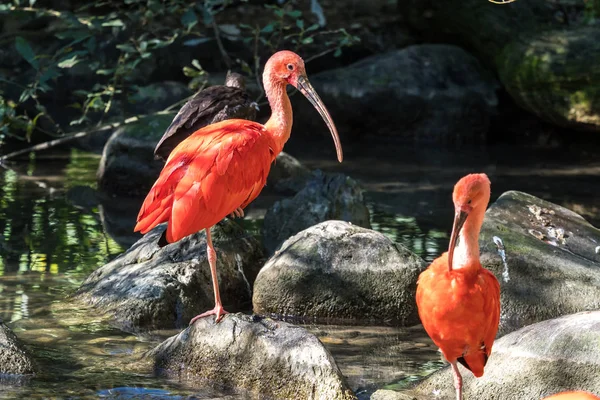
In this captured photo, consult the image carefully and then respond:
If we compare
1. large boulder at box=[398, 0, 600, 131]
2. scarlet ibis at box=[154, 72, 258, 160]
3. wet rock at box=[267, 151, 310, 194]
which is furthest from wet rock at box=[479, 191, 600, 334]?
large boulder at box=[398, 0, 600, 131]

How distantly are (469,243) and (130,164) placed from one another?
6313mm

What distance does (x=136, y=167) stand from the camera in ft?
33.1

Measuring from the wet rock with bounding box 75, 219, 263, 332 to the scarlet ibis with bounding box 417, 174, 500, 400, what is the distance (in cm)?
217

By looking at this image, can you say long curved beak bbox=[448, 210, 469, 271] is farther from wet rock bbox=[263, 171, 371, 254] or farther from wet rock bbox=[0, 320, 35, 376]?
wet rock bbox=[263, 171, 371, 254]

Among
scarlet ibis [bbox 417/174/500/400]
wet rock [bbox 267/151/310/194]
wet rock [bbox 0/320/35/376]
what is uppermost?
scarlet ibis [bbox 417/174/500/400]

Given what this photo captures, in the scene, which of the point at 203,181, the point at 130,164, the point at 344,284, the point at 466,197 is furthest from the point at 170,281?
the point at 130,164

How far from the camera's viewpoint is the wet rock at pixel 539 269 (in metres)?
6.16

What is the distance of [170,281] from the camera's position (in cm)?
618

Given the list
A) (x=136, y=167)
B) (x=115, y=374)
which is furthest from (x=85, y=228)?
(x=115, y=374)

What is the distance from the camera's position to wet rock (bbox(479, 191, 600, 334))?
6156 millimetres

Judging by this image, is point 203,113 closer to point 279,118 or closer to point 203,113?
point 203,113

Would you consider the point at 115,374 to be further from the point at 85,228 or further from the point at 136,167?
the point at 136,167

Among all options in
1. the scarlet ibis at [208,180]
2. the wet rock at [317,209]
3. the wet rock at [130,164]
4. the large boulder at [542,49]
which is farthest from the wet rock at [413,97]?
the scarlet ibis at [208,180]

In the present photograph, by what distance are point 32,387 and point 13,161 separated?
22.9 ft
